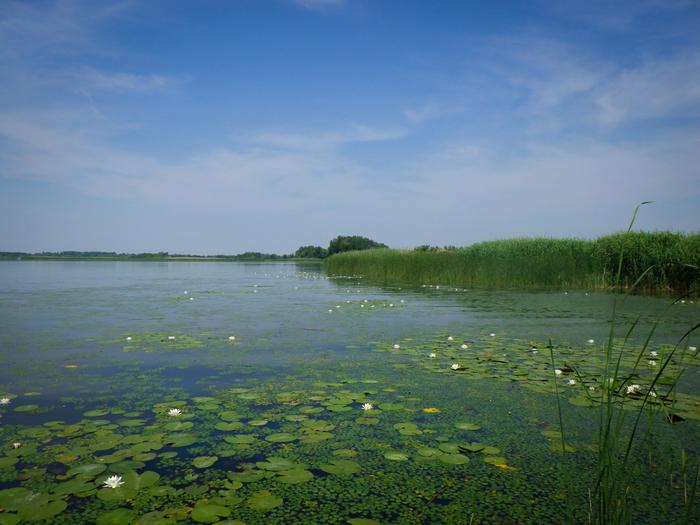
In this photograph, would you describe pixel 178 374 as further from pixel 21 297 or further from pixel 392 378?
pixel 21 297

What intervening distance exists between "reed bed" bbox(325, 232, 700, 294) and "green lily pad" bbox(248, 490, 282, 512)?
1508 centimetres

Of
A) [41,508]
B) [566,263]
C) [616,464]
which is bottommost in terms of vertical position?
[41,508]

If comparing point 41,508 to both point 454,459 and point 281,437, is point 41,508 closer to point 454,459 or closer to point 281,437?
point 281,437

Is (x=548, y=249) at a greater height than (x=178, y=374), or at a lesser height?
greater

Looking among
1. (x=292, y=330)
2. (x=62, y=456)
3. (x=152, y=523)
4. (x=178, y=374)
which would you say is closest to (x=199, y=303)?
(x=292, y=330)

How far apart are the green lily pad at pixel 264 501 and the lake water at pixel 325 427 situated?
0.05 feet

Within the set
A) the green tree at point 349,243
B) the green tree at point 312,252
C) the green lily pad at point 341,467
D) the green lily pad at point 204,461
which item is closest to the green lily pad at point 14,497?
the green lily pad at point 204,461

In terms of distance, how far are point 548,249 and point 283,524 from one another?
19.4 meters

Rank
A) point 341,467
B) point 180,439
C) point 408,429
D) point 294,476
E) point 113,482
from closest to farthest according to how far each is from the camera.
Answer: point 113,482, point 294,476, point 341,467, point 180,439, point 408,429

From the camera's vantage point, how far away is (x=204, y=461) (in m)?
2.81

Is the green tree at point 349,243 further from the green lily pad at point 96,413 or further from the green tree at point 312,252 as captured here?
the green lily pad at point 96,413

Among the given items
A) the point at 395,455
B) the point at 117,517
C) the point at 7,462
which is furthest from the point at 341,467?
the point at 7,462

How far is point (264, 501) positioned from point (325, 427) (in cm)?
105

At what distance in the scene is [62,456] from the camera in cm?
284
